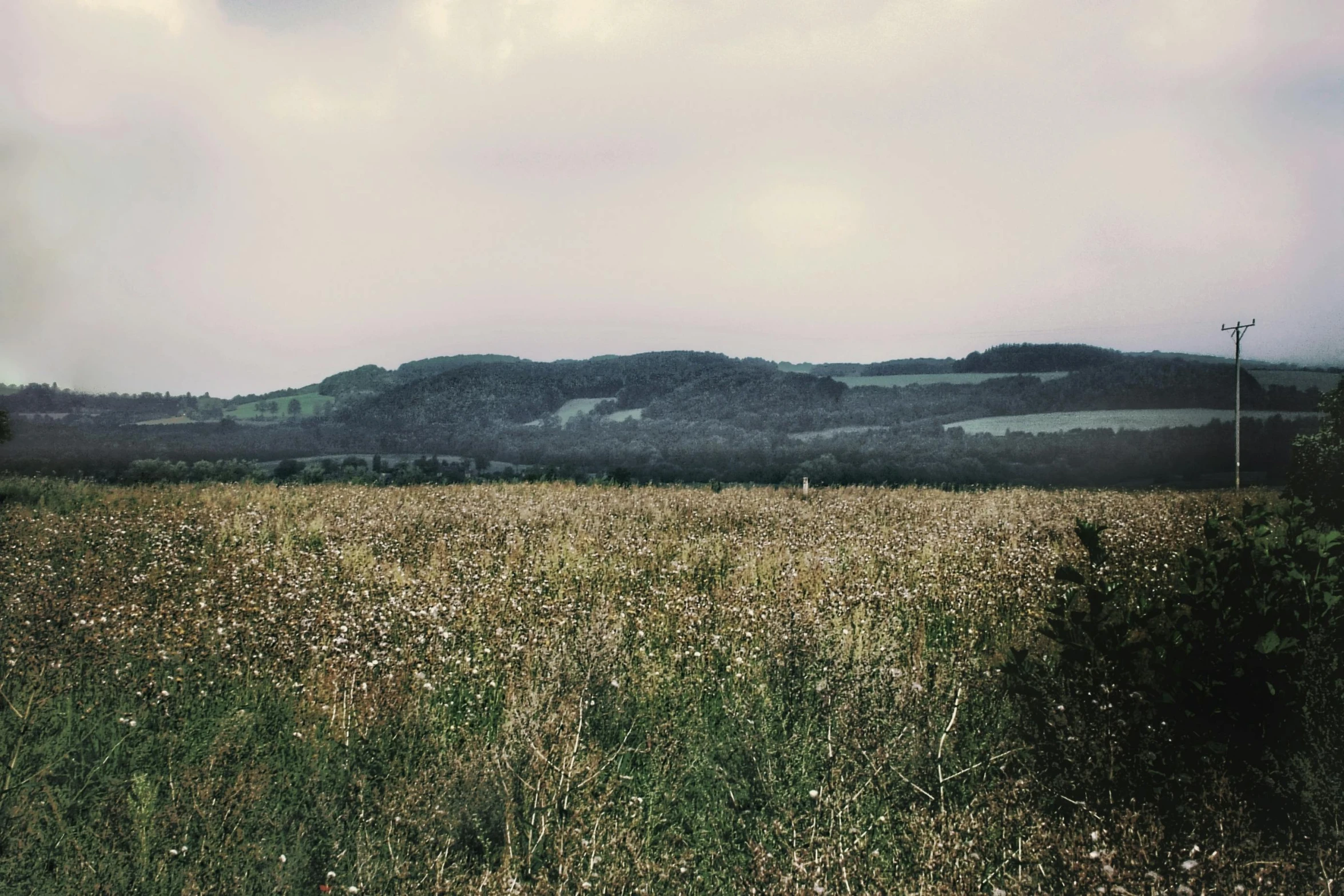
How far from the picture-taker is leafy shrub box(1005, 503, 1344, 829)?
3.04 m

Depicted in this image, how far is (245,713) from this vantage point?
3.94 m

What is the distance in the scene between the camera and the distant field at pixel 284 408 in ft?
87.9

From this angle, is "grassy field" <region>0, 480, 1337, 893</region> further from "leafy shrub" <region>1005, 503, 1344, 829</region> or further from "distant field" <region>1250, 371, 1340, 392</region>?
"distant field" <region>1250, 371, 1340, 392</region>

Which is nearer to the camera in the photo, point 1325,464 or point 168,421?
point 1325,464

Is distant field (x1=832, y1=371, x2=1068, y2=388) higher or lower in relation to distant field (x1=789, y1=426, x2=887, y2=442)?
higher

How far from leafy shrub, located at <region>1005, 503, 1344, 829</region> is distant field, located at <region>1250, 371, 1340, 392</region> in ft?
35.7

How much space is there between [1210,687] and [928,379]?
3852 cm

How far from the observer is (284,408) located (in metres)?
32.9

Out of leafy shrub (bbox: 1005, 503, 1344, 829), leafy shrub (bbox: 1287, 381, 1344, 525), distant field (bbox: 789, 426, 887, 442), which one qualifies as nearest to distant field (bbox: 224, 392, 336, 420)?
distant field (bbox: 789, 426, 887, 442)

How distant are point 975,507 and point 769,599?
9335 mm

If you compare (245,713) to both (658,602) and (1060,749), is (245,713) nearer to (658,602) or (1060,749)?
(658,602)

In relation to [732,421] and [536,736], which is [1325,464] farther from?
[732,421]

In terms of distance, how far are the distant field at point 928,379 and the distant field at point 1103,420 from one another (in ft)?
9.87

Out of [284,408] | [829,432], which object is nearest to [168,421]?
[284,408]
